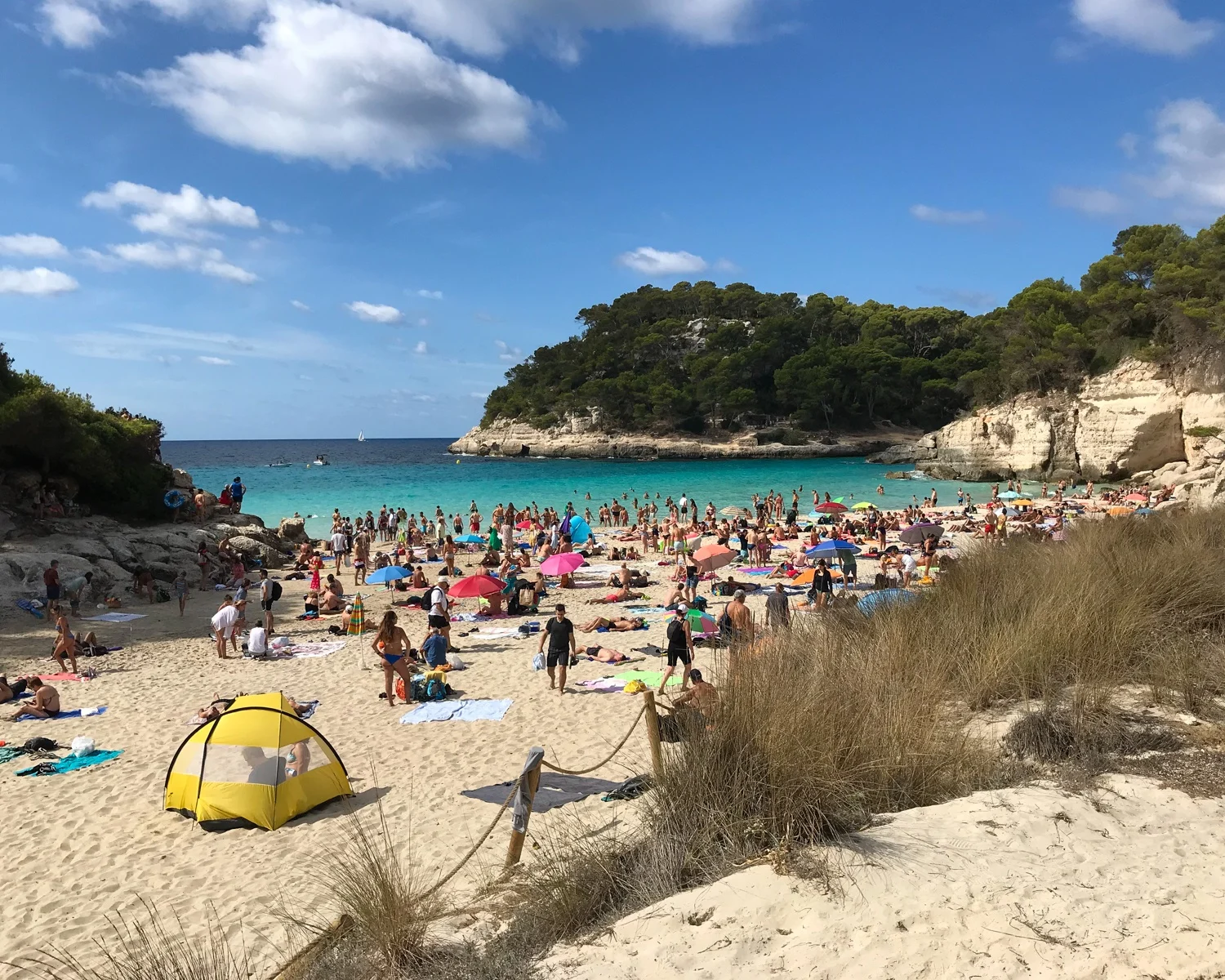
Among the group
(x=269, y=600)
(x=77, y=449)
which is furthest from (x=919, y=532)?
(x=77, y=449)

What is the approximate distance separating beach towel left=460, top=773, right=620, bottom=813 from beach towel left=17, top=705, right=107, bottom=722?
5.80m

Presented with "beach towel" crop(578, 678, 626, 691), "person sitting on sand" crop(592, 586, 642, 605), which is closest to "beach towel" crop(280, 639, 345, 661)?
"beach towel" crop(578, 678, 626, 691)

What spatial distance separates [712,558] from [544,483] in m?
38.4

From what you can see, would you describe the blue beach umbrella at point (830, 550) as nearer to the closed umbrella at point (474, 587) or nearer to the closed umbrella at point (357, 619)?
the closed umbrella at point (474, 587)

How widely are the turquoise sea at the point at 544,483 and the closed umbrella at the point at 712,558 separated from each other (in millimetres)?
21152

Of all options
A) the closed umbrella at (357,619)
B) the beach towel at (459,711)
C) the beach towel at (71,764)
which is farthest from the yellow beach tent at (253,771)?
the closed umbrella at (357,619)

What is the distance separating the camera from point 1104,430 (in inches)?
1478

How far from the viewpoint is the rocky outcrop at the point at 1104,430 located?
109ft

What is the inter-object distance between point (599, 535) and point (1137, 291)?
106 feet

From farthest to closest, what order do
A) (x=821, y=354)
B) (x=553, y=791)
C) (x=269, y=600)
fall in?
(x=821, y=354), (x=269, y=600), (x=553, y=791)

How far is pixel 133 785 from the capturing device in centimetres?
708

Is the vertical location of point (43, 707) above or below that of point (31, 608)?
below

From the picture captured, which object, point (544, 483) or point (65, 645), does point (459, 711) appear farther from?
point (544, 483)

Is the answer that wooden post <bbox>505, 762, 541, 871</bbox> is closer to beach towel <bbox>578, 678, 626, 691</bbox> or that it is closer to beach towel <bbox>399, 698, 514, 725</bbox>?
beach towel <bbox>399, 698, 514, 725</bbox>
